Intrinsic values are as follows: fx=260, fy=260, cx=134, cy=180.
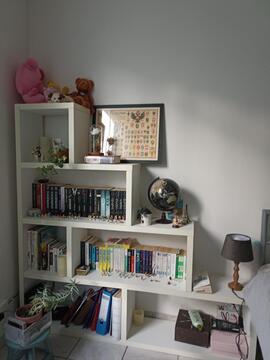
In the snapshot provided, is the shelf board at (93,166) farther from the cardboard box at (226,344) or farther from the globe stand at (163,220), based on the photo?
the cardboard box at (226,344)

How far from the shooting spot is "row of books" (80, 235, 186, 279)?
1673 millimetres

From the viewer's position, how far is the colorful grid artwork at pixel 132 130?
175cm

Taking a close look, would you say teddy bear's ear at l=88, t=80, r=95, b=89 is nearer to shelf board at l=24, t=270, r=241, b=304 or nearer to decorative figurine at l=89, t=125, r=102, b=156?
decorative figurine at l=89, t=125, r=102, b=156

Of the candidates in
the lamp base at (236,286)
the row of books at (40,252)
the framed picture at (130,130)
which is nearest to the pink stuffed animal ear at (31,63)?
the framed picture at (130,130)

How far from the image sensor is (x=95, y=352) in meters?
1.61

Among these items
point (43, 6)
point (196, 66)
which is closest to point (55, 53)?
point (43, 6)

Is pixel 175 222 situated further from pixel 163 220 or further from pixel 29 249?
pixel 29 249

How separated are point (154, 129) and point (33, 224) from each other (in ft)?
3.44

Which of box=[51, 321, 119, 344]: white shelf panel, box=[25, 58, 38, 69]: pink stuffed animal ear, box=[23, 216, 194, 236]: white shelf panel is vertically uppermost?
box=[25, 58, 38, 69]: pink stuffed animal ear

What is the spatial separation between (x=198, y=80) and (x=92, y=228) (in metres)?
1.17

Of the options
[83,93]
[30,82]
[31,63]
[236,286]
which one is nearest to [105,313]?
[236,286]

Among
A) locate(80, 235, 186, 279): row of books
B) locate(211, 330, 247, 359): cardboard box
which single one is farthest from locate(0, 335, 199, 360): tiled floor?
locate(80, 235, 186, 279): row of books

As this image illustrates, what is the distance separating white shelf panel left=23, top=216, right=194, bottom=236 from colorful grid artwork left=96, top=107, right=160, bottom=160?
47cm

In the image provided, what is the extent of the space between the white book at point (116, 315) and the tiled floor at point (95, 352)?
0.08 meters
